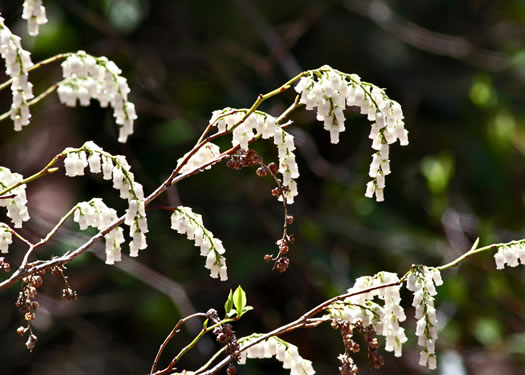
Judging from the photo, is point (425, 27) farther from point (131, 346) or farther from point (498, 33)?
point (131, 346)

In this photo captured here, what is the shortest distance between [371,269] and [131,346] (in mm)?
1408

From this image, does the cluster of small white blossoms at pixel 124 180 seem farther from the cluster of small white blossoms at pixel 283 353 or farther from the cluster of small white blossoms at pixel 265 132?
the cluster of small white blossoms at pixel 283 353

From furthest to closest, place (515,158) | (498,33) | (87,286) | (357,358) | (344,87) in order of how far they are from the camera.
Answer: (498,33) < (515,158) < (87,286) < (357,358) < (344,87)

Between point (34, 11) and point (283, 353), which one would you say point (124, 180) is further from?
point (283, 353)

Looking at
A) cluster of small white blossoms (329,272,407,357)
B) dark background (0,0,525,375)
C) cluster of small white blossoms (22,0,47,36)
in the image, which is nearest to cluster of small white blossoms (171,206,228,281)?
cluster of small white blossoms (329,272,407,357)

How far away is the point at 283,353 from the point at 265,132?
1.11 ft

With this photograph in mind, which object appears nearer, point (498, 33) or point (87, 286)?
point (87, 286)

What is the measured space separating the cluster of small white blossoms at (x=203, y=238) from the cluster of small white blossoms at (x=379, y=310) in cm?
18

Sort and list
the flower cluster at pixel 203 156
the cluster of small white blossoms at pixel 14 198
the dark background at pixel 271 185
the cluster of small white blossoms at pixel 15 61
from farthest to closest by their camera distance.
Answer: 1. the dark background at pixel 271 185
2. the flower cluster at pixel 203 156
3. the cluster of small white blossoms at pixel 14 198
4. the cluster of small white blossoms at pixel 15 61

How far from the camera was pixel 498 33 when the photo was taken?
5.21m

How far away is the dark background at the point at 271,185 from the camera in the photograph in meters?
3.90

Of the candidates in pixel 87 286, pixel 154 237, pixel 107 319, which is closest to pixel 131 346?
pixel 107 319

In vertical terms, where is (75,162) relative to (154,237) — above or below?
below

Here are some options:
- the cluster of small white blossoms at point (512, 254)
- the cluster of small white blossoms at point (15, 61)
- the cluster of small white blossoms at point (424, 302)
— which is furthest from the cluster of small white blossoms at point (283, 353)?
the cluster of small white blossoms at point (15, 61)
